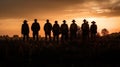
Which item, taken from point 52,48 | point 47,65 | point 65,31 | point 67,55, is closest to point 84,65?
point 47,65

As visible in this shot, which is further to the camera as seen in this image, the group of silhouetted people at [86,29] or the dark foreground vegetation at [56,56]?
the group of silhouetted people at [86,29]

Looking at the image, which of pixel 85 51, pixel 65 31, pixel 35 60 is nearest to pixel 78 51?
pixel 85 51

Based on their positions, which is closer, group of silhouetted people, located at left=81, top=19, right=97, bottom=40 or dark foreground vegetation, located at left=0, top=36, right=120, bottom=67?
dark foreground vegetation, located at left=0, top=36, right=120, bottom=67

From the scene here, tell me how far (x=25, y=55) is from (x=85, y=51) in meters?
4.97

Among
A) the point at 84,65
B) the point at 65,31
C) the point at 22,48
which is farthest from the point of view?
the point at 65,31

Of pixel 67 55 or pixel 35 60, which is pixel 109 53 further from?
pixel 35 60

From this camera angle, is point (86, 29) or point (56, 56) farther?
point (86, 29)

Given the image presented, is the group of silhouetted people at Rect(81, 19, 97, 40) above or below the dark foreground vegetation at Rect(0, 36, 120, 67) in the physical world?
above

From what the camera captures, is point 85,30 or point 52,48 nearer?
point 52,48

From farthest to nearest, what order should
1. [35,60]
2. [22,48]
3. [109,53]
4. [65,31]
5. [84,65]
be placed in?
1. [65,31]
2. [22,48]
3. [109,53]
4. [35,60]
5. [84,65]

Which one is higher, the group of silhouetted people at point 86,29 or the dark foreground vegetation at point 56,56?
the group of silhouetted people at point 86,29

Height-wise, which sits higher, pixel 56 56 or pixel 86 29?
pixel 86 29

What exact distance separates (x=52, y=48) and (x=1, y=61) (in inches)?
246

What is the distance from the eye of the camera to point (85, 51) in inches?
1439
